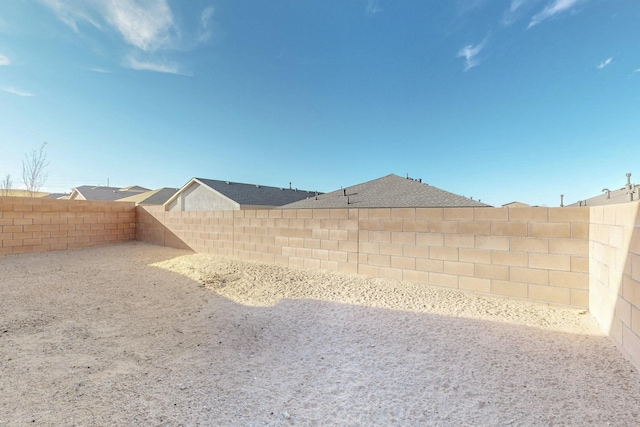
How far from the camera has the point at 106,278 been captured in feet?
17.0

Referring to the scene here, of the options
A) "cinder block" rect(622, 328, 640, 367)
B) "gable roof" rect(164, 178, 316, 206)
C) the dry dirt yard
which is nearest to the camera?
the dry dirt yard

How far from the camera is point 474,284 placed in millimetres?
3832

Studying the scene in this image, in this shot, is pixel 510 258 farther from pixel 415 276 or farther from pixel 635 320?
pixel 635 320

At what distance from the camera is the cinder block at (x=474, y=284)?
375 cm

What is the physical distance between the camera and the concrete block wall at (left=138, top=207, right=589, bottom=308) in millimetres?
3311

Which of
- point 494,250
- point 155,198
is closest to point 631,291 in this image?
point 494,250

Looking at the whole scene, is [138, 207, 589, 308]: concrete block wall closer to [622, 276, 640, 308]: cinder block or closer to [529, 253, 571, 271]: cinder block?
[529, 253, 571, 271]: cinder block

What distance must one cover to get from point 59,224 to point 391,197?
38.2ft

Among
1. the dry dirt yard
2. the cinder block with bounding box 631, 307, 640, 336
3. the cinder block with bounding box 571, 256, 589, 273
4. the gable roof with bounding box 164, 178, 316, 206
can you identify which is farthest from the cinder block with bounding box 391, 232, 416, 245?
the gable roof with bounding box 164, 178, 316, 206

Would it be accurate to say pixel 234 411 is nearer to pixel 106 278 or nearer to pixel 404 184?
pixel 106 278

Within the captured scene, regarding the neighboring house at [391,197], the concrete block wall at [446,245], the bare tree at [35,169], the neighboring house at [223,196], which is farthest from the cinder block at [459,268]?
the bare tree at [35,169]

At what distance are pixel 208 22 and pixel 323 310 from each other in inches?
394

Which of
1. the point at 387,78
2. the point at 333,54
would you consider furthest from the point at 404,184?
the point at 333,54

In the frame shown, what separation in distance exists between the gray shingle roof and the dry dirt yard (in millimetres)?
12429
